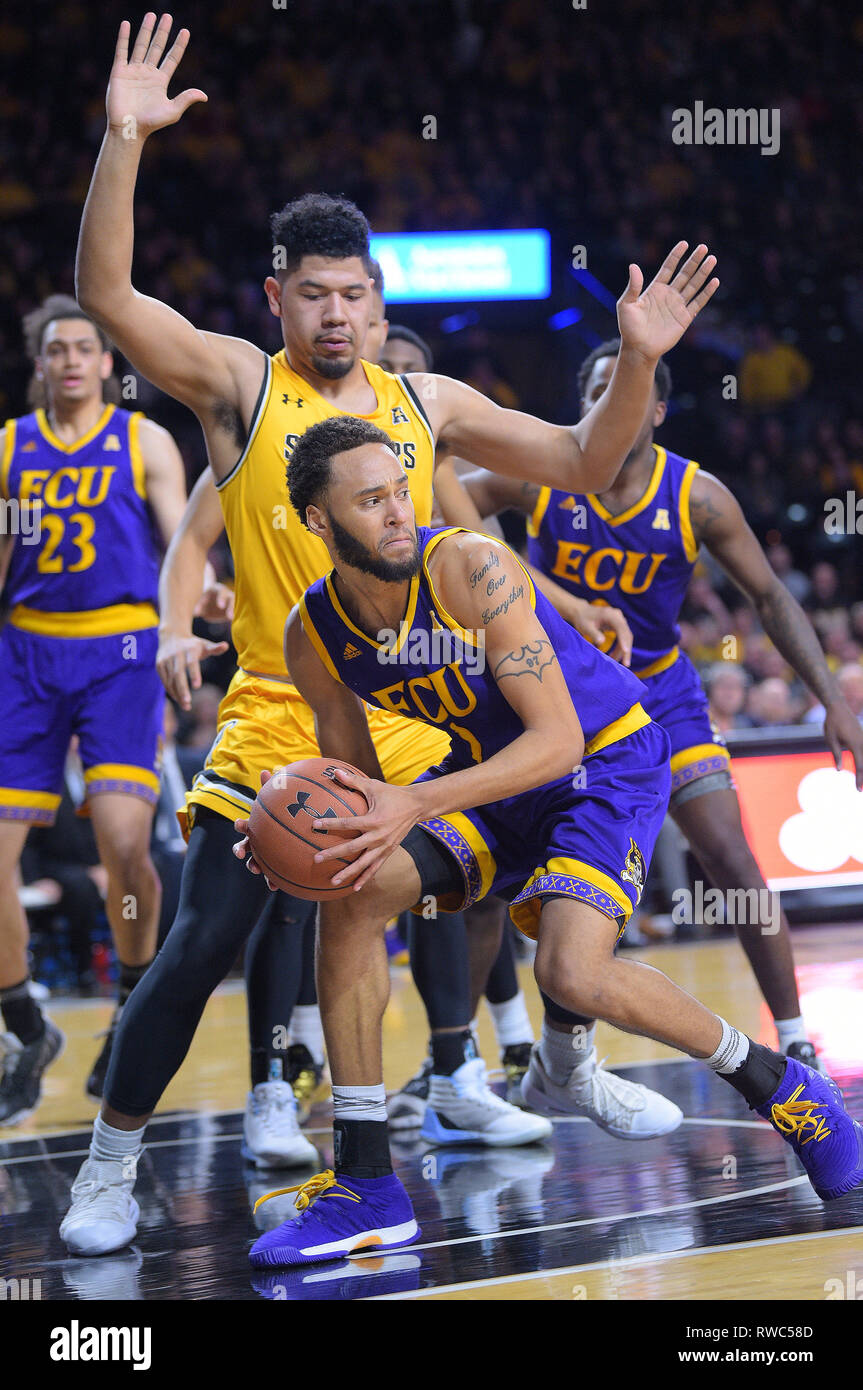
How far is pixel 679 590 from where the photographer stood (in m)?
4.89

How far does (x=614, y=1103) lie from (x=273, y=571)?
152 cm

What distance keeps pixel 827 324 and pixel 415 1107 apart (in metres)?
11.4

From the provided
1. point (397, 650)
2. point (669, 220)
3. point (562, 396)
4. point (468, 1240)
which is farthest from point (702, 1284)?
point (669, 220)

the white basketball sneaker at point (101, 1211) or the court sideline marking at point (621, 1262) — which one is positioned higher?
the white basketball sneaker at point (101, 1211)

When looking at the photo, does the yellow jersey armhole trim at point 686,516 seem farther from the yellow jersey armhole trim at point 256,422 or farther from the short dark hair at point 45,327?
the short dark hair at point 45,327

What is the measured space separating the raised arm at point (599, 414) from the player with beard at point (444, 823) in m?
0.47

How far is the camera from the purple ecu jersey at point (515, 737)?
331cm

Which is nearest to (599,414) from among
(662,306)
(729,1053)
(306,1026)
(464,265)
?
(662,306)

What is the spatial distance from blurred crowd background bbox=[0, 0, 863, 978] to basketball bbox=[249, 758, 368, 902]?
9584mm

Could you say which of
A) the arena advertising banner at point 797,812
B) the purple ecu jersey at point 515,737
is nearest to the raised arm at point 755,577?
the purple ecu jersey at point 515,737

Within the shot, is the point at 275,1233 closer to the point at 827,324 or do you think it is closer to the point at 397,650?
the point at 397,650

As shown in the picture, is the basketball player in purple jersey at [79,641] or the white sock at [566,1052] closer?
the white sock at [566,1052]

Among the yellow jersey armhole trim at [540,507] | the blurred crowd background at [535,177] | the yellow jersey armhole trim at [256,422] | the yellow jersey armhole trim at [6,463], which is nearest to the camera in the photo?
the yellow jersey armhole trim at [256,422]

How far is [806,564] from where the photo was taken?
13203mm
